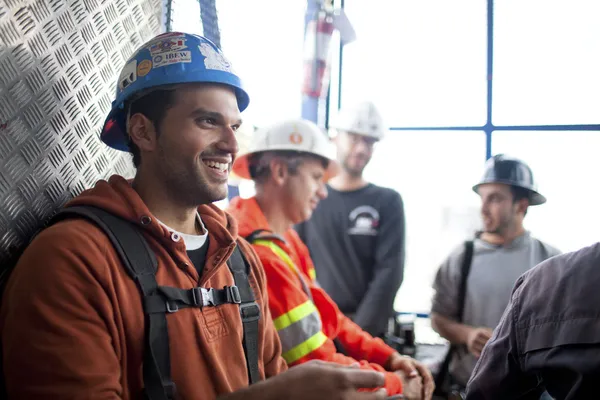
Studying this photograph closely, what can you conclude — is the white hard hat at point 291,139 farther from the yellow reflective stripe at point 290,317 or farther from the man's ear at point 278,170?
the yellow reflective stripe at point 290,317

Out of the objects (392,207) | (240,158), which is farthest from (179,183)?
(392,207)

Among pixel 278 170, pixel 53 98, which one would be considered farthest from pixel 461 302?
pixel 53 98

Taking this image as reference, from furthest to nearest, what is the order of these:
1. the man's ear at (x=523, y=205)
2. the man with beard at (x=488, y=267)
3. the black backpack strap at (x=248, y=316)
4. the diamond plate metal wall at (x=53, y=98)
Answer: the man's ear at (x=523, y=205)
the man with beard at (x=488, y=267)
the black backpack strap at (x=248, y=316)
the diamond plate metal wall at (x=53, y=98)

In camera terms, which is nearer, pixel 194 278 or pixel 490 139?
pixel 194 278

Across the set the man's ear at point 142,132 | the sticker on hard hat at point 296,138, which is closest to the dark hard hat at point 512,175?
the sticker on hard hat at point 296,138

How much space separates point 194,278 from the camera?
5.47 ft

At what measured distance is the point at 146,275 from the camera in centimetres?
151

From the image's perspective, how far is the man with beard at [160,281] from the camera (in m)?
1.31

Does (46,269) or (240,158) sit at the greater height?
(240,158)

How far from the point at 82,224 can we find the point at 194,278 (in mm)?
380

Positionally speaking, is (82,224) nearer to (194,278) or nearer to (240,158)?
(194,278)

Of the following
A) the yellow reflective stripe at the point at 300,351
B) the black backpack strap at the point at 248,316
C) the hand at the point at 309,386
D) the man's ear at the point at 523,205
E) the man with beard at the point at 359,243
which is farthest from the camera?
the man with beard at the point at 359,243

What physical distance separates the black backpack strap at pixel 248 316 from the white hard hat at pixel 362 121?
280cm

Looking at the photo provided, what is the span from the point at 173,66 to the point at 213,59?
0.15 metres
